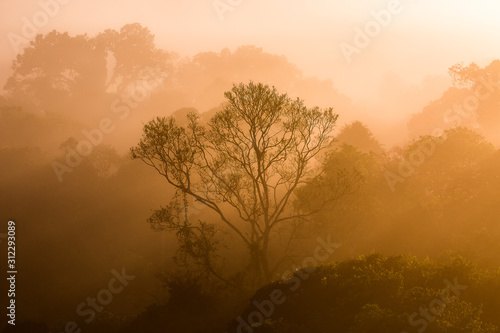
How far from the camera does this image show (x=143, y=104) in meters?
107

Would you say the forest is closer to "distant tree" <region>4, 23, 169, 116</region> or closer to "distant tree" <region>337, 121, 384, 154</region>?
"distant tree" <region>337, 121, 384, 154</region>

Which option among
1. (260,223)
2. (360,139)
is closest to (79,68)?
(360,139)

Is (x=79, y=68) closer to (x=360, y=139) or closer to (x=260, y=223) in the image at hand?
(x=360, y=139)

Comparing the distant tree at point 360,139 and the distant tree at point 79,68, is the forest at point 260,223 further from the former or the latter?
the distant tree at point 79,68

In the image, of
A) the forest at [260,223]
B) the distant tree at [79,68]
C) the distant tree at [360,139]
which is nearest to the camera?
the forest at [260,223]

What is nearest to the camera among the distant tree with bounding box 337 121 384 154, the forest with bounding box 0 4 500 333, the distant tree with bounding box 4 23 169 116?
the forest with bounding box 0 4 500 333

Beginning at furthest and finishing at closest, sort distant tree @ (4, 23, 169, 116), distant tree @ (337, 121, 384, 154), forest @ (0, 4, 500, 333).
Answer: distant tree @ (4, 23, 169, 116), distant tree @ (337, 121, 384, 154), forest @ (0, 4, 500, 333)

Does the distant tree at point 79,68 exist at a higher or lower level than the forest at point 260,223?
higher

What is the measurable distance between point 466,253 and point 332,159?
14.0 m

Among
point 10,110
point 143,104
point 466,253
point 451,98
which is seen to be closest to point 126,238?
point 466,253

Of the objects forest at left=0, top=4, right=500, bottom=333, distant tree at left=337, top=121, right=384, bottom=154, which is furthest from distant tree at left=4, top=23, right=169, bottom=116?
distant tree at left=337, top=121, right=384, bottom=154

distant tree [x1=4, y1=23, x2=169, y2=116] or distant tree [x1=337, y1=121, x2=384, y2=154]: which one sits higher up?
distant tree [x1=4, y1=23, x2=169, y2=116]

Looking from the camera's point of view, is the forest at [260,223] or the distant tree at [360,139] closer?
the forest at [260,223]

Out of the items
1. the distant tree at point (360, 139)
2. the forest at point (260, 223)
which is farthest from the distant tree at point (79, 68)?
the distant tree at point (360, 139)
